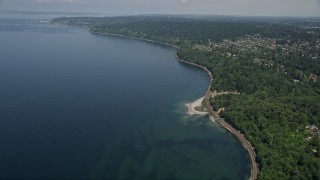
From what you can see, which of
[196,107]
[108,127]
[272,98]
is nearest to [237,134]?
[196,107]

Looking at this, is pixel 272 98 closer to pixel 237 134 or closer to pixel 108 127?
pixel 237 134

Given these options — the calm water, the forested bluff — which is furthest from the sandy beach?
the forested bluff

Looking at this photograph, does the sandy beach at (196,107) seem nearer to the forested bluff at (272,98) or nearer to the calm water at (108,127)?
the calm water at (108,127)

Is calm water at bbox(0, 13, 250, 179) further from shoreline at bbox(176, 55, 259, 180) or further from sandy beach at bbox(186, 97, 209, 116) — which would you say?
sandy beach at bbox(186, 97, 209, 116)

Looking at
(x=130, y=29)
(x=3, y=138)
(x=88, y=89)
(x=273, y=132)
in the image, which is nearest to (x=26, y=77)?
(x=88, y=89)

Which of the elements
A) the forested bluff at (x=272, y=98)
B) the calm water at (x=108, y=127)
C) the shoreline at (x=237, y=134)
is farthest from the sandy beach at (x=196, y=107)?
the forested bluff at (x=272, y=98)
